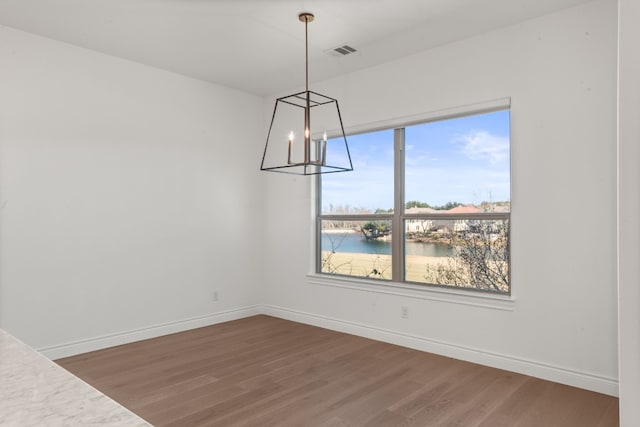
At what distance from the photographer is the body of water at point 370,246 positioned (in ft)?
13.1

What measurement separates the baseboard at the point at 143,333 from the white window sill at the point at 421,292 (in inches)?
40.9

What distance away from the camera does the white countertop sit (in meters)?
0.62

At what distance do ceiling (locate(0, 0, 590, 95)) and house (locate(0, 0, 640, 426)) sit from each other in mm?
116

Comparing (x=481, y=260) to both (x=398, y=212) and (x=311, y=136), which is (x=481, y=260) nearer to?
(x=398, y=212)

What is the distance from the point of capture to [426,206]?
13.5ft

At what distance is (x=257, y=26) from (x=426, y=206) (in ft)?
7.40

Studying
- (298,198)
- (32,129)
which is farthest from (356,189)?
(32,129)

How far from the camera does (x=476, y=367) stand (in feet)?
11.4

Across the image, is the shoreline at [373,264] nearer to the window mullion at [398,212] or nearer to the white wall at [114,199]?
the window mullion at [398,212]

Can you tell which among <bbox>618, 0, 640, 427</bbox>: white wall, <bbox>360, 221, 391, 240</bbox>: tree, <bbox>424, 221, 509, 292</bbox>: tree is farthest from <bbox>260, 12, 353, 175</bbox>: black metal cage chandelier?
<bbox>618, 0, 640, 427</bbox>: white wall

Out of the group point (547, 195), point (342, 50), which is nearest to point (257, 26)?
point (342, 50)

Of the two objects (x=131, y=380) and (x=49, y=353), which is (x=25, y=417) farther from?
(x=49, y=353)

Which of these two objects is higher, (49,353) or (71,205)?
(71,205)

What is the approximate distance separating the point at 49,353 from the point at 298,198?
2.92m
